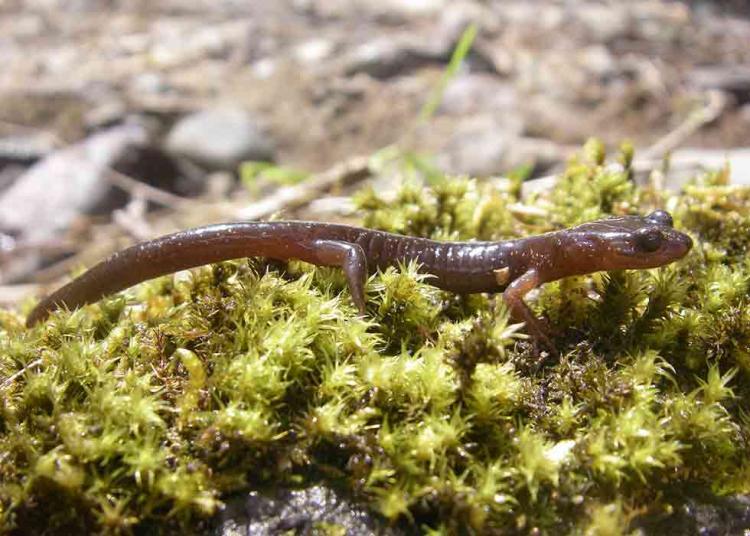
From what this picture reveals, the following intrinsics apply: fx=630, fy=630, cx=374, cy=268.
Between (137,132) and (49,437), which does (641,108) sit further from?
(49,437)

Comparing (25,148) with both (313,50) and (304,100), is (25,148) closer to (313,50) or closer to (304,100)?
(304,100)

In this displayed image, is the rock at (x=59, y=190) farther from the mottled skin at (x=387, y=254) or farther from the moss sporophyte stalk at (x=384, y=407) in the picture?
the moss sporophyte stalk at (x=384, y=407)

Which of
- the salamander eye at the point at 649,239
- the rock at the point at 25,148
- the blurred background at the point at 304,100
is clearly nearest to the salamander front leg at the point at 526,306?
the salamander eye at the point at 649,239

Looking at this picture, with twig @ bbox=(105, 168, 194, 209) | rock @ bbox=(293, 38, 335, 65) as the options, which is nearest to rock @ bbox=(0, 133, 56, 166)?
twig @ bbox=(105, 168, 194, 209)

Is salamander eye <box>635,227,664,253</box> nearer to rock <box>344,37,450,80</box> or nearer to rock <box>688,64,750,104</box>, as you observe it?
rock <box>688,64,750,104</box>

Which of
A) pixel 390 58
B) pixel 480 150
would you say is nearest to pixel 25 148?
pixel 390 58
